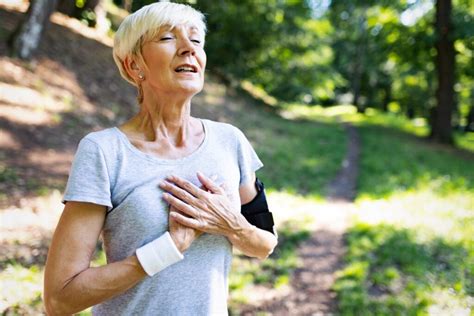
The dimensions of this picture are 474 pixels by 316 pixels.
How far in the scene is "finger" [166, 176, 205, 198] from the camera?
1806 millimetres

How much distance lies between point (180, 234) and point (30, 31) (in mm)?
8944

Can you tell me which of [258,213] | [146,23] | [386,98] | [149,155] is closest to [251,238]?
[258,213]

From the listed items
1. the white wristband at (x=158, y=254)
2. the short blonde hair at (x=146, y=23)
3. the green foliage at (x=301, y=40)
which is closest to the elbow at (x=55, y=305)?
the white wristband at (x=158, y=254)

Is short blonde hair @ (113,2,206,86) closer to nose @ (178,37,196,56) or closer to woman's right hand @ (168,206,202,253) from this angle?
nose @ (178,37,196,56)

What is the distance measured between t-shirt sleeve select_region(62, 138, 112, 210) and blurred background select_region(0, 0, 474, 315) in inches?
85.1

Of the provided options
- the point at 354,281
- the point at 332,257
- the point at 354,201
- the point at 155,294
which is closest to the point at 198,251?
the point at 155,294

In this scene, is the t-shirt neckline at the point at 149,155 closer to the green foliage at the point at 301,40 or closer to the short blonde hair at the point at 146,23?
the short blonde hair at the point at 146,23

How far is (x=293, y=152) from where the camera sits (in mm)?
13656

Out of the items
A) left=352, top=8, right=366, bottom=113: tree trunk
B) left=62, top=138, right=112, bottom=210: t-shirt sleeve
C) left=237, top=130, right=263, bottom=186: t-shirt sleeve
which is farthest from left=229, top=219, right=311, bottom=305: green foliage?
left=352, top=8, right=366, bottom=113: tree trunk

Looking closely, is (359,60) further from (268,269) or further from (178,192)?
(178,192)

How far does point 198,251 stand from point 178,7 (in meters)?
1.00

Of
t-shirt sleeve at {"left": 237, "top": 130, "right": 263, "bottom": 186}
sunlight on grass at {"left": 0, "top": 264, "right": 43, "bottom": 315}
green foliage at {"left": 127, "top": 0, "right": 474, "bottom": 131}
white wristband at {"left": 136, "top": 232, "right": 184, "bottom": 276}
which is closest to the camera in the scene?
white wristband at {"left": 136, "top": 232, "right": 184, "bottom": 276}

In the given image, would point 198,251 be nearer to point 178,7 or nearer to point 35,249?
point 178,7

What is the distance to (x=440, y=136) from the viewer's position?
1853 cm
